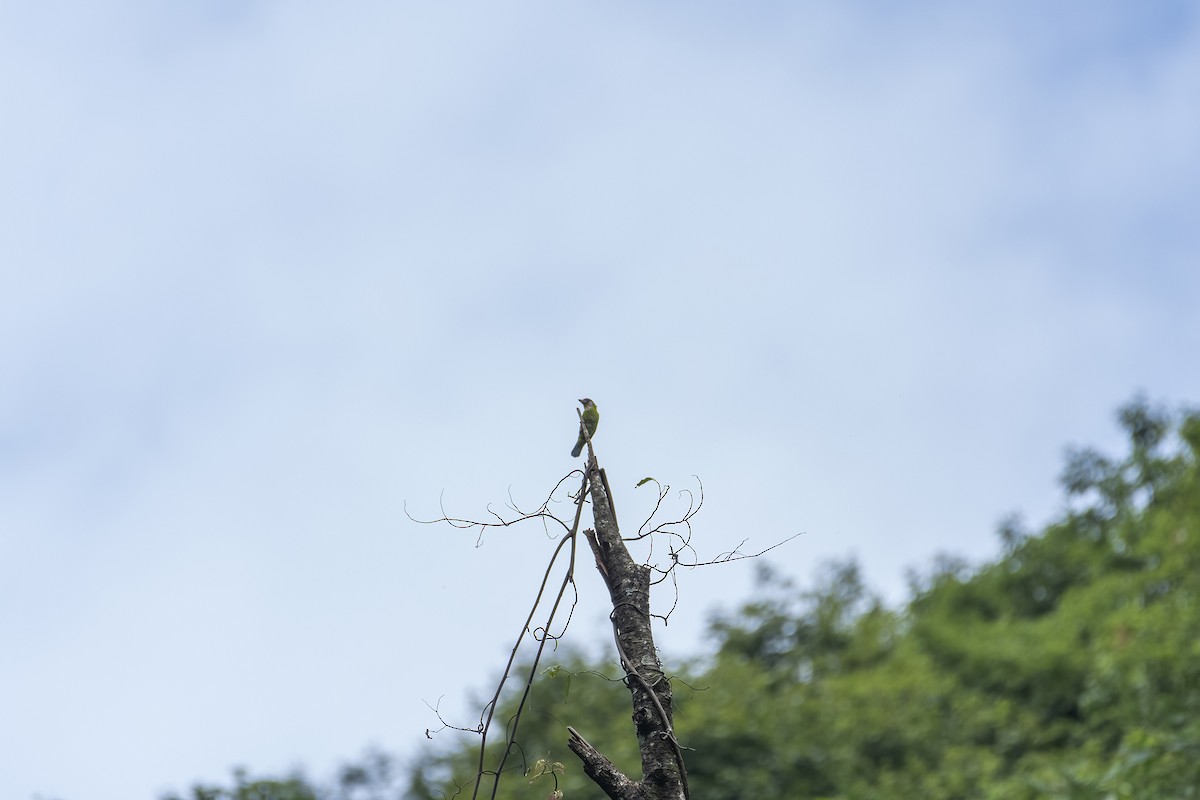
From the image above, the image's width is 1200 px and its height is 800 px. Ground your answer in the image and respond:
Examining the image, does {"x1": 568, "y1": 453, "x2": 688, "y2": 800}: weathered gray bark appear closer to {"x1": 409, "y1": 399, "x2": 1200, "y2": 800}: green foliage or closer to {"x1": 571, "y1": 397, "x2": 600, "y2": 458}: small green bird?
{"x1": 571, "y1": 397, "x2": 600, "y2": 458}: small green bird

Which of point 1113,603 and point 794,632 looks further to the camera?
point 794,632

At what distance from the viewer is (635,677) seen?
365 cm

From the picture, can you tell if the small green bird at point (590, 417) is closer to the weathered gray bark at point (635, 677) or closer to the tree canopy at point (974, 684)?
the weathered gray bark at point (635, 677)

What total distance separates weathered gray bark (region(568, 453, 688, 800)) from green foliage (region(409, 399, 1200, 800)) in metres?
8.23

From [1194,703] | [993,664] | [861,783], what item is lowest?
[1194,703]

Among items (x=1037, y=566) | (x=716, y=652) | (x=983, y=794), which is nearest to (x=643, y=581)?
(x=983, y=794)

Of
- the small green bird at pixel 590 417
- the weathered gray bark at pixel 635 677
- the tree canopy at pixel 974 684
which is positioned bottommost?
the weathered gray bark at pixel 635 677

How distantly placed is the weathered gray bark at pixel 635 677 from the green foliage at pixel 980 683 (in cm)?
823

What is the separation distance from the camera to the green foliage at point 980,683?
1623 centimetres

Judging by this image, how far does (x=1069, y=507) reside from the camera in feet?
100

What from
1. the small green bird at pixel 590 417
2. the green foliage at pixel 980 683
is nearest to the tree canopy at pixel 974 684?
the green foliage at pixel 980 683

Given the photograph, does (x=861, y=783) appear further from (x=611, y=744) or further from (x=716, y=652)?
(x=716, y=652)

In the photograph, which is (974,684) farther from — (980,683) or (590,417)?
(590,417)

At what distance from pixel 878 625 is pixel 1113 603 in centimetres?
503
